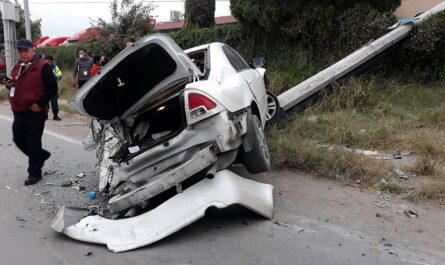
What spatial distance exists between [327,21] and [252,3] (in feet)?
6.69

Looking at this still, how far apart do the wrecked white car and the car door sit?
0.05 m

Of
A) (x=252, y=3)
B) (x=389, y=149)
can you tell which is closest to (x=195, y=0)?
(x=252, y=3)

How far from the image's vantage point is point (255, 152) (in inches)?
188

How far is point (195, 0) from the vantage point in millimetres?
14812

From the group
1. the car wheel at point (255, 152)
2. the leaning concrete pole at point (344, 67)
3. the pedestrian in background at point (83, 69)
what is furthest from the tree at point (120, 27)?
the car wheel at point (255, 152)

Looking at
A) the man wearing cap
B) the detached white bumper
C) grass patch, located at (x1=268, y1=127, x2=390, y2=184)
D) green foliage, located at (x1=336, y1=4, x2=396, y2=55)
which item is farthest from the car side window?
green foliage, located at (x1=336, y1=4, x2=396, y2=55)

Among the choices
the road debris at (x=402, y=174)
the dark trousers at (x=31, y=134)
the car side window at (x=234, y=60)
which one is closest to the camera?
the road debris at (x=402, y=174)

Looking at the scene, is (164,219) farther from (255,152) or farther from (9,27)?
(9,27)

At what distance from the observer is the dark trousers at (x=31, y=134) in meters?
5.61

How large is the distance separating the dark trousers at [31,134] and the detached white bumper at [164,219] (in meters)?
1.67

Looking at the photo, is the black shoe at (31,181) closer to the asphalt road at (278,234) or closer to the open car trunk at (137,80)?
the asphalt road at (278,234)

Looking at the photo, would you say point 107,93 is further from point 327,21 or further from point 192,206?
point 327,21

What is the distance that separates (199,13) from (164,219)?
12.0 metres

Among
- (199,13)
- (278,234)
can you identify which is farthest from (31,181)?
(199,13)
